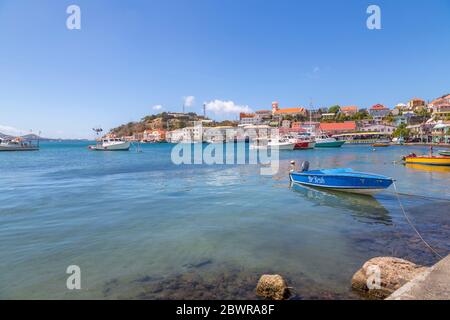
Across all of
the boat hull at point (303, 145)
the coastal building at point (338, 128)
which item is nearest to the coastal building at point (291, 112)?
the coastal building at point (338, 128)

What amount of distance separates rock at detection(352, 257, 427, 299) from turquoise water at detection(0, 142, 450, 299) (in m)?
0.32

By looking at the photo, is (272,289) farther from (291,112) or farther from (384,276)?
(291,112)

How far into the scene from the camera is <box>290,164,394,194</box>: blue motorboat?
15.7 meters

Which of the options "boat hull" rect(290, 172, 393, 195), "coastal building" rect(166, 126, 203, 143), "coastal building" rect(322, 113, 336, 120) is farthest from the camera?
"coastal building" rect(322, 113, 336, 120)

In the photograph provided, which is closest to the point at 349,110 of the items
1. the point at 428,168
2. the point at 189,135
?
the point at 189,135

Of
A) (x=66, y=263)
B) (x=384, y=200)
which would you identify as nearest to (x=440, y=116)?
(x=384, y=200)

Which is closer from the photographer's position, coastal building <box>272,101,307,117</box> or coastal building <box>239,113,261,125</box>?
coastal building <box>272,101,307,117</box>

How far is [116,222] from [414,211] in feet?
43.0

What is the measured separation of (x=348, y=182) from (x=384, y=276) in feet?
37.2

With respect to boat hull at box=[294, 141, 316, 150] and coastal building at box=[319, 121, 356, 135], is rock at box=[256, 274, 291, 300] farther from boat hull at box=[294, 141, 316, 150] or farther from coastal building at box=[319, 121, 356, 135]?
coastal building at box=[319, 121, 356, 135]

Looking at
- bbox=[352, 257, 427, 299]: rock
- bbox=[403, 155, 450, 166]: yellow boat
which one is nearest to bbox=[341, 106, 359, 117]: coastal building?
bbox=[403, 155, 450, 166]: yellow boat

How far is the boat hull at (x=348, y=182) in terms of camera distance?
51.3 ft

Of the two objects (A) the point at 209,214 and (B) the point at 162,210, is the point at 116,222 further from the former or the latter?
(A) the point at 209,214

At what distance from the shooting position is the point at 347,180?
55.0 feet
